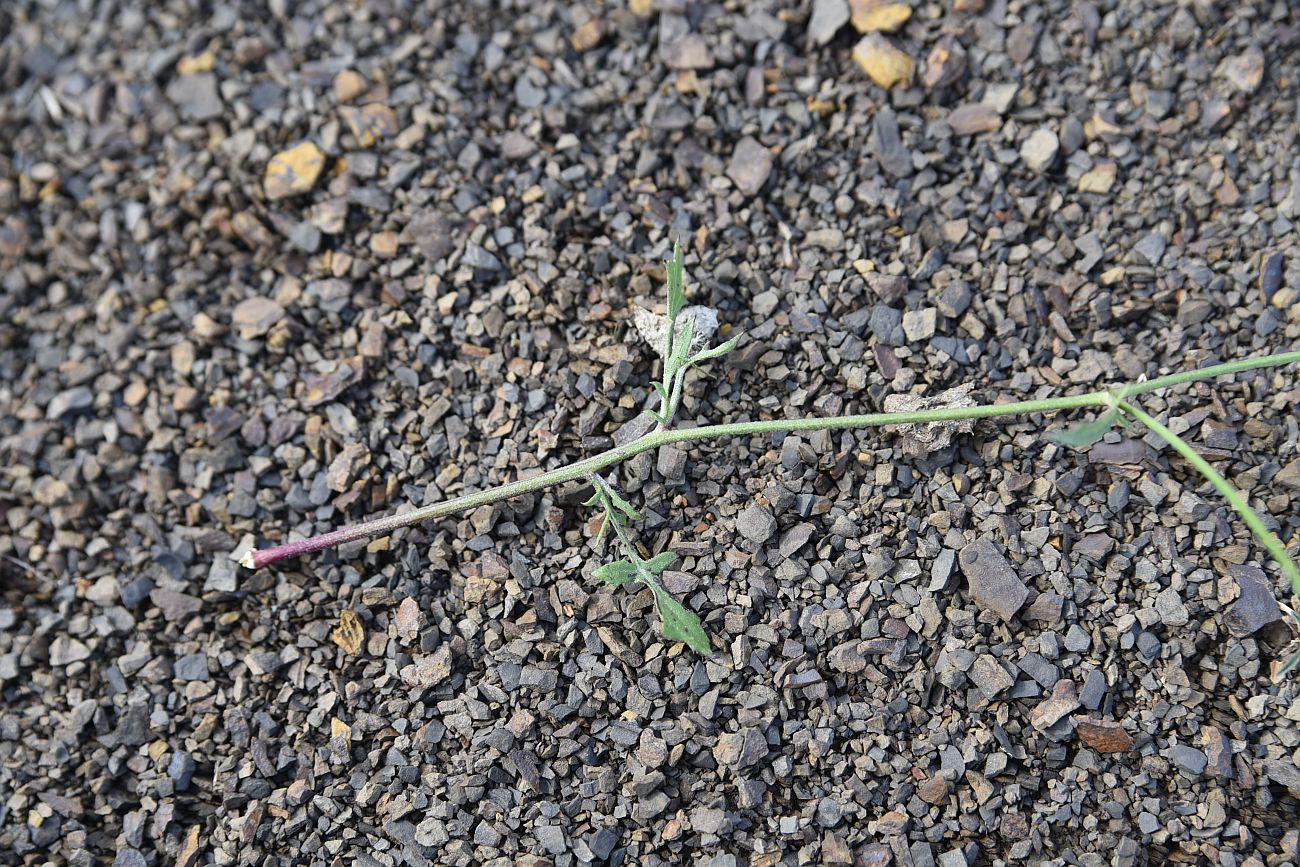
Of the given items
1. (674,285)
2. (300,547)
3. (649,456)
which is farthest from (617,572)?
(300,547)

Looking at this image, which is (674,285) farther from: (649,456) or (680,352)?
(649,456)

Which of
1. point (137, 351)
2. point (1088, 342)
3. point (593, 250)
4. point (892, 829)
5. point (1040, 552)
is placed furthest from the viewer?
point (137, 351)

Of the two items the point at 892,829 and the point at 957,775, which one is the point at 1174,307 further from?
the point at 892,829

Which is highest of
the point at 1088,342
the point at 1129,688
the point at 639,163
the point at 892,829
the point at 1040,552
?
the point at 639,163

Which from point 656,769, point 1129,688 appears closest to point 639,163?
point 656,769

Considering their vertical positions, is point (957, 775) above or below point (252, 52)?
below

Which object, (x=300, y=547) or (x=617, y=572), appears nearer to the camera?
(x=617, y=572)

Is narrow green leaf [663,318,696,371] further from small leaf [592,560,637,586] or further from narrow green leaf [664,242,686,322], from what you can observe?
small leaf [592,560,637,586]
